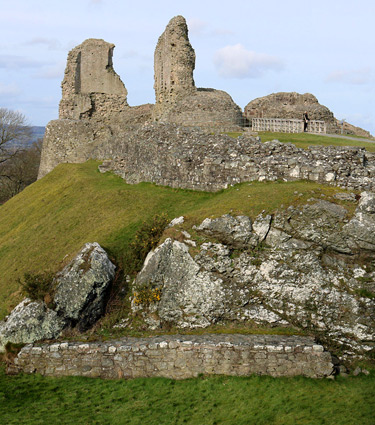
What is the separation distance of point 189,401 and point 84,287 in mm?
5044

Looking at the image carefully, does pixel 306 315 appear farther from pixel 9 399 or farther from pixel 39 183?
pixel 39 183

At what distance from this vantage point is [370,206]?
49.7 ft

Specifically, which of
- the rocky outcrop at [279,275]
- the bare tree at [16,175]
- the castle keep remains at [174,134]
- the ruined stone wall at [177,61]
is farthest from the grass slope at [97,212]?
the bare tree at [16,175]

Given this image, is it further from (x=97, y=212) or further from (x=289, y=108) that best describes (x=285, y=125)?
(x=97, y=212)

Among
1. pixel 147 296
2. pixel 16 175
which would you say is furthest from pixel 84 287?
pixel 16 175

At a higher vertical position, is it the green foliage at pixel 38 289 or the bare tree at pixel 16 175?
the bare tree at pixel 16 175

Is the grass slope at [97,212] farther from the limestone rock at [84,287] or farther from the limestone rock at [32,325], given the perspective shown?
the limestone rock at [32,325]

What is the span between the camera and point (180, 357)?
1382 centimetres

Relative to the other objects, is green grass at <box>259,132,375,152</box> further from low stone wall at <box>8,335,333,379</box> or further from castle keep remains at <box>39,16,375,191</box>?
low stone wall at <box>8,335,333,379</box>

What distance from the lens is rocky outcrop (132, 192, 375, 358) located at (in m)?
14.4

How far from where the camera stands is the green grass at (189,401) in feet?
38.9

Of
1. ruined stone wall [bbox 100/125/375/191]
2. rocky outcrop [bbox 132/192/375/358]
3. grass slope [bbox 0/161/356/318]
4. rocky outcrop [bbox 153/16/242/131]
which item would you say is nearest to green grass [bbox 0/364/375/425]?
rocky outcrop [bbox 132/192/375/358]

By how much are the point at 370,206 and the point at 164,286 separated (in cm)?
702

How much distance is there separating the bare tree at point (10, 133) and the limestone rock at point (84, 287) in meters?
38.7
